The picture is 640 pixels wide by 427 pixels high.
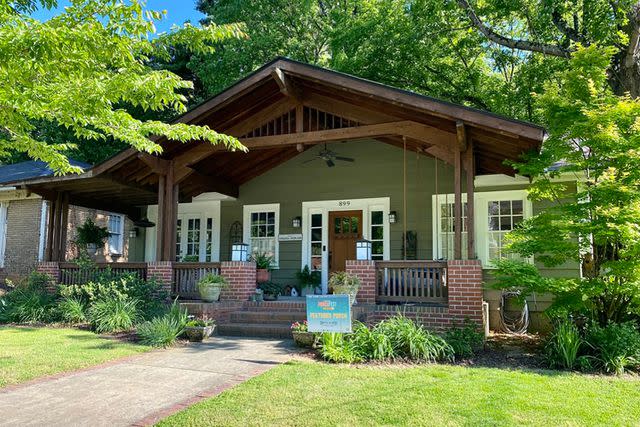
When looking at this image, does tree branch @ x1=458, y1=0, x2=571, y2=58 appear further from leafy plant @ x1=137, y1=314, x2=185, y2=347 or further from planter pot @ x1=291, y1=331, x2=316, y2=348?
leafy plant @ x1=137, y1=314, x2=185, y2=347

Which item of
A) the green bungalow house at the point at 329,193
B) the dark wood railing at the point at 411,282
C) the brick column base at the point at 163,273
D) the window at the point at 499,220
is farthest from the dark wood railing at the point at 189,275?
the window at the point at 499,220

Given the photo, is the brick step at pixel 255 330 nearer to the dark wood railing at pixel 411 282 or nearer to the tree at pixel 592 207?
the dark wood railing at pixel 411 282

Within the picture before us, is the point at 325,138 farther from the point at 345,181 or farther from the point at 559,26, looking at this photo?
the point at 559,26

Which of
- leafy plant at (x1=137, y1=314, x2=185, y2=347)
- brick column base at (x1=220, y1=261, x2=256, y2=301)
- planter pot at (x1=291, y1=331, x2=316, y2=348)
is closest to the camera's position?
planter pot at (x1=291, y1=331, x2=316, y2=348)

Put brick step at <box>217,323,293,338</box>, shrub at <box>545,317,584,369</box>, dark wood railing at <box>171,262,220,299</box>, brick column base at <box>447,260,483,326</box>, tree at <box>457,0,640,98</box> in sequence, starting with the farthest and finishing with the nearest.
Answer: tree at <box>457,0,640,98</box> < dark wood railing at <box>171,262,220,299</box> < brick step at <box>217,323,293,338</box> < brick column base at <box>447,260,483,326</box> < shrub at <box>545,317,584,369</box>

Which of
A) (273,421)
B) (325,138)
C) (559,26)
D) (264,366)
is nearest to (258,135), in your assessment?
(325,138)

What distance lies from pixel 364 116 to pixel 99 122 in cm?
475

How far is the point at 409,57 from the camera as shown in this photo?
14.9 metres

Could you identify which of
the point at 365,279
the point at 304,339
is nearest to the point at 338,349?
the point at 304,339

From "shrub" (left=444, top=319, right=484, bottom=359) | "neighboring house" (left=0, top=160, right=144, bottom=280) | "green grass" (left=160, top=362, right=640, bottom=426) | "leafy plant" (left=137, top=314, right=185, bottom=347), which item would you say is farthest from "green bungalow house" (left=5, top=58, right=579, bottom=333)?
Result: "neighboring house" (left=0, top=160, right=144, bottom=280)

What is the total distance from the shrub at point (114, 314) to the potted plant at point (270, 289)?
286 centimetres

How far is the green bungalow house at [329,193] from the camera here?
7969 mm

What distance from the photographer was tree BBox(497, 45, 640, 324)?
21.1 feet

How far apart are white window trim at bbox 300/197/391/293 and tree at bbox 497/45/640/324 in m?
3.89
